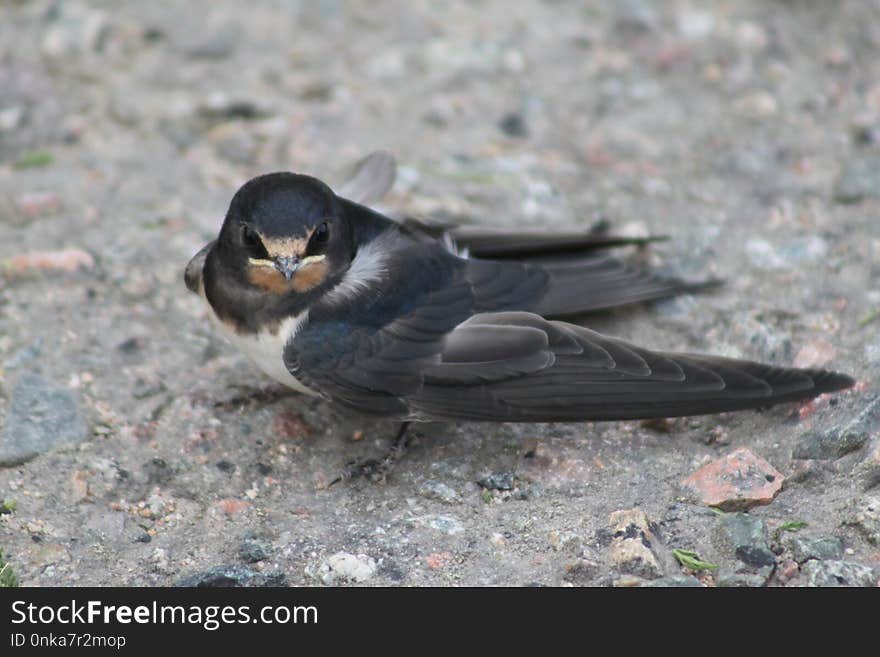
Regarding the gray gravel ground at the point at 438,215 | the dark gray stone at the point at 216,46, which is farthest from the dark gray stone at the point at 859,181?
the dark gray stone at the point at 216,46

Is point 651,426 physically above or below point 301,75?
below

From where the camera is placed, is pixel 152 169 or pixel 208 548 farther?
pixel 152 169

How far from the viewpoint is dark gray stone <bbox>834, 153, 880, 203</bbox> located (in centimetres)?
505

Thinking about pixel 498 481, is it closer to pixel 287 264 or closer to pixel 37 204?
pixel 287 264

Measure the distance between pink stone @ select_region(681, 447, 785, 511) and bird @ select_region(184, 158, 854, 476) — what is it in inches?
6.4

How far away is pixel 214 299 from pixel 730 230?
209 centimetres

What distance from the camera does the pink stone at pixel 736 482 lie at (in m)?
3.62

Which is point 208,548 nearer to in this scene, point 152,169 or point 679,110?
point 152,169

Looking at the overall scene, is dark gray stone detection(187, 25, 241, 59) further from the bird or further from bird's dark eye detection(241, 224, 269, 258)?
bird's dark eye detection(241, 224, 269, 258)

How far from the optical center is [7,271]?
450 cm

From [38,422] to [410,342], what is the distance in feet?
3.84

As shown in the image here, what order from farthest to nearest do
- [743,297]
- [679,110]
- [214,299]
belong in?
[679,110]
[743,297]
[214,299]

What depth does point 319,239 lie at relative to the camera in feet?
12.6
